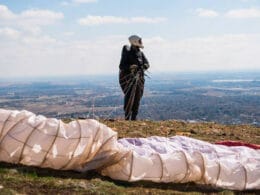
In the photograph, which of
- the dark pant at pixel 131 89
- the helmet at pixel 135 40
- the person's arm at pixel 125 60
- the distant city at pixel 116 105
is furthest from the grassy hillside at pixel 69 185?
the helmet at pixel 135 40

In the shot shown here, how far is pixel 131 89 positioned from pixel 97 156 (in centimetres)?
847

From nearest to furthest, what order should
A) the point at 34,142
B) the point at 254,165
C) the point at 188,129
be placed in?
the point at 34,142, the point at 254,165, the point at 188,129

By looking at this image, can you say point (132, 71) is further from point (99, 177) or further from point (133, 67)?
point (99, 177)

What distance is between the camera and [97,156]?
7.55 m

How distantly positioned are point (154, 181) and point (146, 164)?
31 centimetres

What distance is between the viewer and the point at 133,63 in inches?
622

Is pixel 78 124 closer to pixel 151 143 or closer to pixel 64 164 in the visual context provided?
pixel 64 164

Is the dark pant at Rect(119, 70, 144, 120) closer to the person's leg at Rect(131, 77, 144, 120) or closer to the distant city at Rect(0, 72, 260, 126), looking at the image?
the person's leg at Rect(131, 77, 144, 120)

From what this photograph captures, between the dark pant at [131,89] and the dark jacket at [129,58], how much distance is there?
0.20 metres

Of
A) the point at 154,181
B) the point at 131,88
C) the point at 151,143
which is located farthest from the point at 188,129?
the point at 154,181

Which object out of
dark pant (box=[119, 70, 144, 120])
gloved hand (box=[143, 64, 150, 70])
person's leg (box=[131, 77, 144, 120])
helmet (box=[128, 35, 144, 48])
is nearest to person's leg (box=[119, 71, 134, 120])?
dark pant (box=[119, 70, 144, 120])

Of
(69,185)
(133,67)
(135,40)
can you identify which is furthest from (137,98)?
(69,185)

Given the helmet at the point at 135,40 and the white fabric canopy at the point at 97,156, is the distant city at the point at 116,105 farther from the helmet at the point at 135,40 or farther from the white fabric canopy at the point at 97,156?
the white fabric canopy at the point at 97,156

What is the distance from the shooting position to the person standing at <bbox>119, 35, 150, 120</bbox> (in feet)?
51.5
